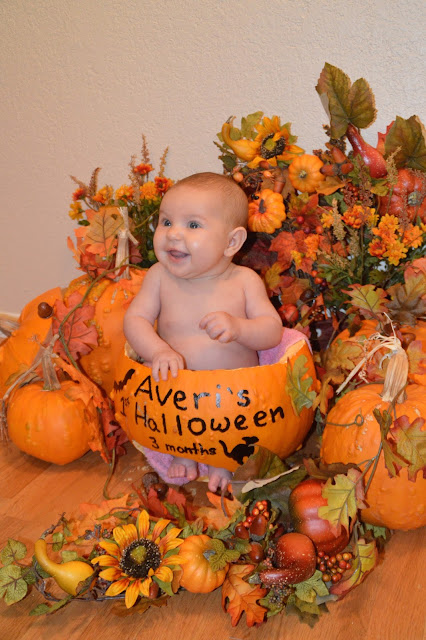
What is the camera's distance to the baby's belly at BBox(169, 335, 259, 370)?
1183 millimetres

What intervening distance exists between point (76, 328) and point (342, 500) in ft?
2.51

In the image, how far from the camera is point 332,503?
0.92 m

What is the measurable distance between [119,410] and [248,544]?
16.9 inches

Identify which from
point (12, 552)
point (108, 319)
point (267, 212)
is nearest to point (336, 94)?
point (267, 212)

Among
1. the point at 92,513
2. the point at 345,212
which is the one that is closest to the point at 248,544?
the point at 92,513

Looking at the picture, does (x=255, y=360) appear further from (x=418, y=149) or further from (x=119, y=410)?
(x=418, y=149)

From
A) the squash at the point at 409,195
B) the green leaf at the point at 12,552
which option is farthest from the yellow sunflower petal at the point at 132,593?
the squash at the point at 409,195

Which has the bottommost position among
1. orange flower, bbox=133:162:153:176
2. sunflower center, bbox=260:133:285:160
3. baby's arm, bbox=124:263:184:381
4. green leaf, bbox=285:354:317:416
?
green leaf, bbox=285:354:317:416

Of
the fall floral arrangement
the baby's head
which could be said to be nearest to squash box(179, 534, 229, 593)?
the fall floral arrangement

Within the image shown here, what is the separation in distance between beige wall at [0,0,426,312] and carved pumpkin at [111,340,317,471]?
0.71m

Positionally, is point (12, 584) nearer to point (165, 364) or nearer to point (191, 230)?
point (165, 364)

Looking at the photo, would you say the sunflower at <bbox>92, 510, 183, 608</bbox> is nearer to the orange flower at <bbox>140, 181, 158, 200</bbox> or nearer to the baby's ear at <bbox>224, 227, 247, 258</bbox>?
the baby's ear at <bbox>224, 227, 247, 258</bbox>

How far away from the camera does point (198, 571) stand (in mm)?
918

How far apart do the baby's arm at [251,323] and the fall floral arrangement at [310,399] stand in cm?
14
